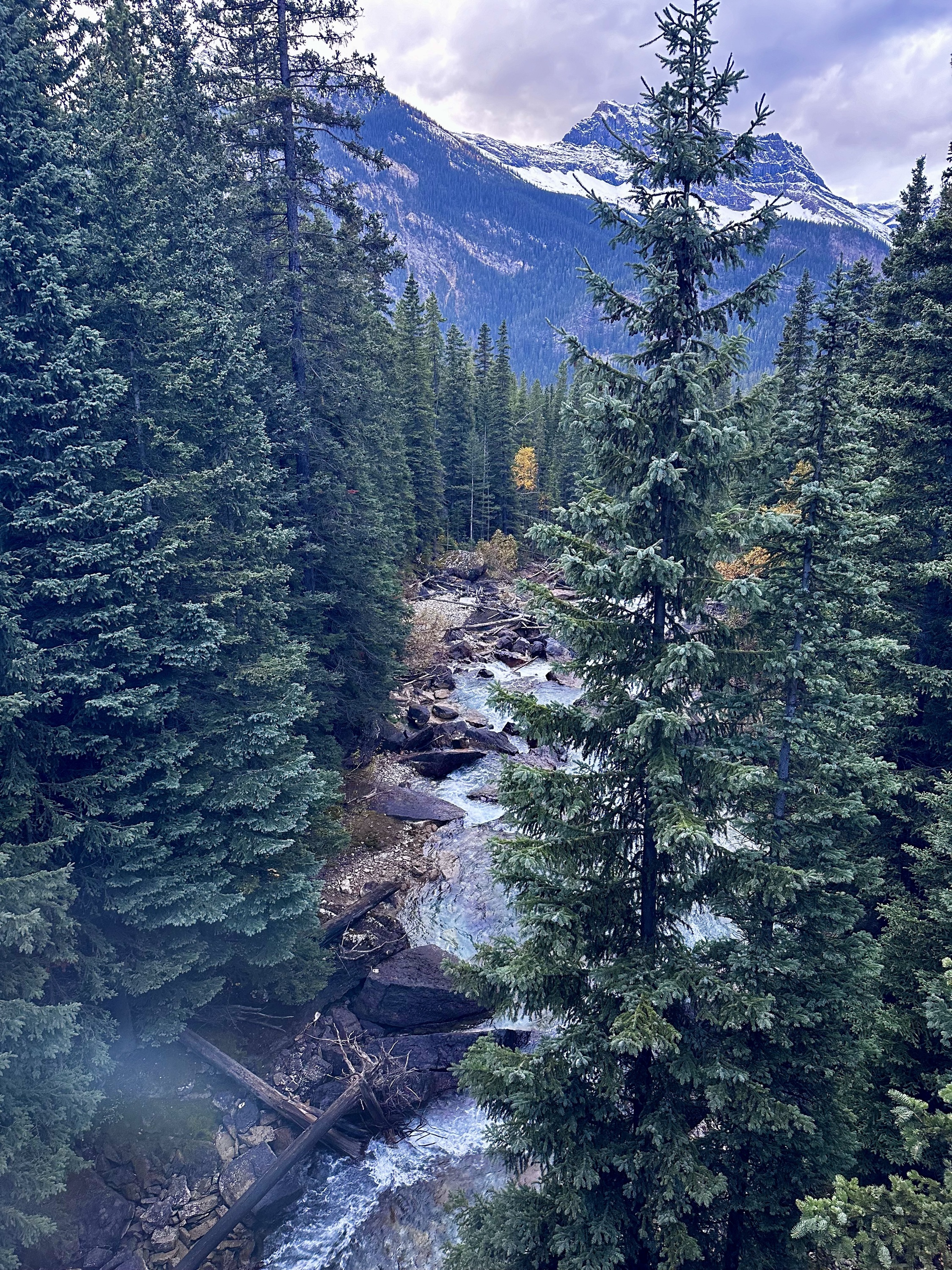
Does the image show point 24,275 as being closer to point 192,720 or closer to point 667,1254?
point 192,720

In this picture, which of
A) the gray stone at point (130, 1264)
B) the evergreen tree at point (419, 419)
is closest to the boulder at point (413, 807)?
the gray stone at point (130, 1264)

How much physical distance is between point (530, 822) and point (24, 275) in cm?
1050

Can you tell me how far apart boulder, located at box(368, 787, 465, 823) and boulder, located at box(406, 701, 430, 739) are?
4443 millimetres

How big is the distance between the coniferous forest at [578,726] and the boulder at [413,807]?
5.03 m

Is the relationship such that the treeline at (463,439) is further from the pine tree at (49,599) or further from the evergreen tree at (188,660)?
the pine tree at (49,599)

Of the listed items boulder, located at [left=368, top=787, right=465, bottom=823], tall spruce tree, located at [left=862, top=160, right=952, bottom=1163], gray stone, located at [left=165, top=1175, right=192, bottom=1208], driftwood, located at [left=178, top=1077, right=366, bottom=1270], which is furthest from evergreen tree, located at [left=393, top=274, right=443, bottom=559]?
gray stone, located at [left=165, top=1175, right=192, bottom=1208]

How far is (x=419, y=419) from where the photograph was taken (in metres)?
45.1

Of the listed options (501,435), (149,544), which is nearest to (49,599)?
(149,544)

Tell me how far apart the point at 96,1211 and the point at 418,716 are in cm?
1701

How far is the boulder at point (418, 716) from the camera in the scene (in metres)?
25.0

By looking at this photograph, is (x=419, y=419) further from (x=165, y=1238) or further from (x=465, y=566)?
(x=165, y=1238)

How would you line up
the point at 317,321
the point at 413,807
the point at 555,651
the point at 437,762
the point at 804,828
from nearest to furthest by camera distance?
the point at 804,828, the point at 317,321, the point at 413,807, the point at 437,762, the point at 555,651

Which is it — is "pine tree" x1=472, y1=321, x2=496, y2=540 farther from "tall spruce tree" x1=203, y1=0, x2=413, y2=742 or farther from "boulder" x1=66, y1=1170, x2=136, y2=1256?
"boulder" x1=66, y1=1170, x2=136, y2=1256

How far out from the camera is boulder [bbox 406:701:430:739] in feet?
82.0
